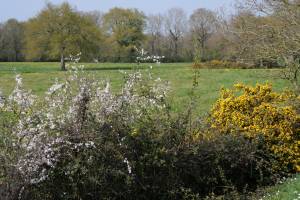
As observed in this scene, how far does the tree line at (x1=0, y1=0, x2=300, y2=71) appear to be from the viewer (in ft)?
36.5

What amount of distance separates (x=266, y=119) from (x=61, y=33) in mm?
43114

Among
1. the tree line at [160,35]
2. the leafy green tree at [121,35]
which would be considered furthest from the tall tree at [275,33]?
the leafy green tree at [121,35]

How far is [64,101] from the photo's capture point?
687 centimetres

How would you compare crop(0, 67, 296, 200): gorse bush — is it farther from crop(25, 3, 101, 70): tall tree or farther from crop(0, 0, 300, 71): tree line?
crop(25, 3, 101, 70): tall tree

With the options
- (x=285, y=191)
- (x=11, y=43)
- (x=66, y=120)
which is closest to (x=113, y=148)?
(x=66, y=120)

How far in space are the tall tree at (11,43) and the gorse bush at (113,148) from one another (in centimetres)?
6516

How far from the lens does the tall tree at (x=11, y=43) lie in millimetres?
69812

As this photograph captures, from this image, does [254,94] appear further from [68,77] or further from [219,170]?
[68,77]

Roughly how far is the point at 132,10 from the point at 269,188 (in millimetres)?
72072

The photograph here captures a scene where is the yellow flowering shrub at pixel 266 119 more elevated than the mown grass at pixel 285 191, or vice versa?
the yellow flowering shrub at pixel 266 119

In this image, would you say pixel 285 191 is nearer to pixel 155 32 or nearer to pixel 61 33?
pixel 61 33

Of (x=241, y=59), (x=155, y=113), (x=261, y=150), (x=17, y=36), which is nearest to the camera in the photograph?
(x=155, y=113)

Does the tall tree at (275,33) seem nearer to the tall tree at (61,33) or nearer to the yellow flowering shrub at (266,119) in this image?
the yellow flowering shrub at (266,119)

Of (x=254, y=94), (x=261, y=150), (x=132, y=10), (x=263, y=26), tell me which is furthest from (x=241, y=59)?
(x=132, y=10)
